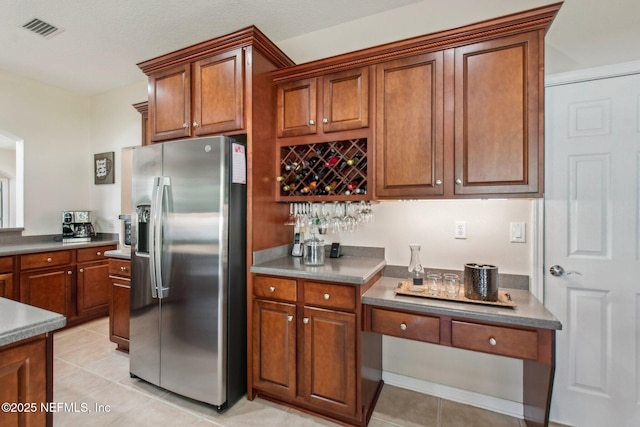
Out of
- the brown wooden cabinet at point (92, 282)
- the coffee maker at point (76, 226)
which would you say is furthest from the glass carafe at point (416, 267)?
the coffee maker at point (76, 226)

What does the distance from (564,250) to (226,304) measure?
2.17 m

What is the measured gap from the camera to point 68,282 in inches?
129

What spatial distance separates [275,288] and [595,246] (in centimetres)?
199

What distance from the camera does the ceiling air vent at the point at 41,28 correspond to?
2.49 metres

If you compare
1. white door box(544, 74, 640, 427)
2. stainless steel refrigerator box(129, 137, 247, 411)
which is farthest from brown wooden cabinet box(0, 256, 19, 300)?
white door box(544, 74, 640, 427)

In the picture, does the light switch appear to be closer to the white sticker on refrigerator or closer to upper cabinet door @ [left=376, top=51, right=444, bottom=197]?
upper cabinet door @ [left=376, top=51, right=444, bottom=197]

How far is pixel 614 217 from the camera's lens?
1.75 metres

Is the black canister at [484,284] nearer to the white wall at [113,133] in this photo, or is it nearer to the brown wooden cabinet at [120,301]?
the brown wooden cabinet at [120,301]

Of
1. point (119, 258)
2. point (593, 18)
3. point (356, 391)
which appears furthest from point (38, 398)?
point (593, 18)

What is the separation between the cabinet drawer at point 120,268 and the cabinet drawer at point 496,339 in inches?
102

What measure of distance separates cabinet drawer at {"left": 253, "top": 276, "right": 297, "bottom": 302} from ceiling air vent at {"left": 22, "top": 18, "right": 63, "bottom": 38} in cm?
280

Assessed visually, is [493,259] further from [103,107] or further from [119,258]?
[103,107]

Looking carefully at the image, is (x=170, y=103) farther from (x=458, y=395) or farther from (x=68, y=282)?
(x=458, y=395)

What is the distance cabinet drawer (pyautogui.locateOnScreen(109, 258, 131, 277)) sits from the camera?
2.60 meters
